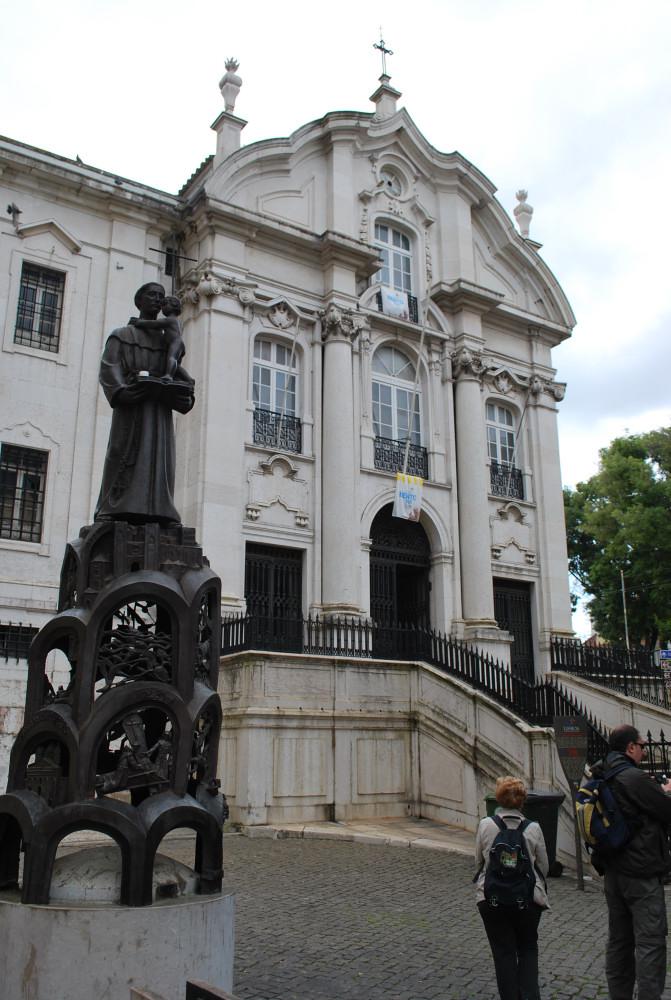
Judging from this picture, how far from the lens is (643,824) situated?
5258 mm

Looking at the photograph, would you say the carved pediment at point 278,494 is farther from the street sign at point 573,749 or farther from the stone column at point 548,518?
the street sign at point 573,749

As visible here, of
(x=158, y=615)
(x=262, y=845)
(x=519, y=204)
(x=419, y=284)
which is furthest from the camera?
(x=519, y=204)

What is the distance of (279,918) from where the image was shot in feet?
25.9

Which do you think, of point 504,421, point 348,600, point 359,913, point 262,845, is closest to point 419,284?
point 504,421

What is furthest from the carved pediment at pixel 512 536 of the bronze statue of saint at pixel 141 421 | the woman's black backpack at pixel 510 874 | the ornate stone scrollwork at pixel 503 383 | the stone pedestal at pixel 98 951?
the stone pedestal at pixel 98 951

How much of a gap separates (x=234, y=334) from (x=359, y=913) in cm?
1390

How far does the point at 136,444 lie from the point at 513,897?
3790mm

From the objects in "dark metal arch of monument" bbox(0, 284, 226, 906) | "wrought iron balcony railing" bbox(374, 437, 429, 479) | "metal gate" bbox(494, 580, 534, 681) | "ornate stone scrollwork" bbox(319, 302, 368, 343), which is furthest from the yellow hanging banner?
"dark metal arch of monument" bbox(0, 284, 226, 906)

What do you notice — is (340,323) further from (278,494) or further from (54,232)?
(54,232)

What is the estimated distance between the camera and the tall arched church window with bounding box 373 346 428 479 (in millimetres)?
21609

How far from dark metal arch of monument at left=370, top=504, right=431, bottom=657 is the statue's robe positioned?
13.9 m

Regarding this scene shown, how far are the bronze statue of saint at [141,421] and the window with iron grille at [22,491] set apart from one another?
1168 centimetres

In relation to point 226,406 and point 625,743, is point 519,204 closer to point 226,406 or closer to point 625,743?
point 226,406

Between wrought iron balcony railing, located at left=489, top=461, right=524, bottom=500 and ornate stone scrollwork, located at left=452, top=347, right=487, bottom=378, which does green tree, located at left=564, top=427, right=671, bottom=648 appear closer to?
wrought iron balcony railing, located at left=489, top=461, right=524, bottom=500
